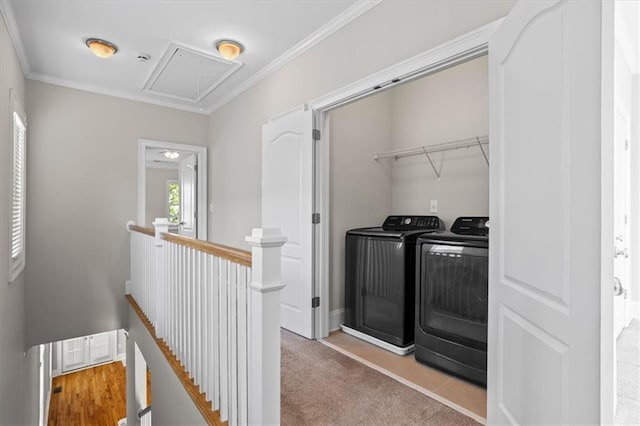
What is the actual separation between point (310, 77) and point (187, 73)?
1529mm

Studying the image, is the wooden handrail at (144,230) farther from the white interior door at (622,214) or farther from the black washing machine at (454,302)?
the white interior door at (622,214)

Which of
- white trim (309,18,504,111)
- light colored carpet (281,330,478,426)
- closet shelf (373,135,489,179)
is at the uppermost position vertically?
white trim (309,18,504,111)

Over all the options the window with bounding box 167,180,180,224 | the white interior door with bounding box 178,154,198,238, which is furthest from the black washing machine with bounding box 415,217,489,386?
the window with bounding box 167,180,180,224

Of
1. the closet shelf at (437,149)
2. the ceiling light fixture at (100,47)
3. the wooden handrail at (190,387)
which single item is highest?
the ceiling light fixture at (100,47)

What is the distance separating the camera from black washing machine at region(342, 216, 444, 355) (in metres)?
2.56

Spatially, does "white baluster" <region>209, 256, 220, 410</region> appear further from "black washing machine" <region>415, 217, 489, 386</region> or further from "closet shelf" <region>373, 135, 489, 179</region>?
"closet shelf" <region>373, 135, 489, 179</region>

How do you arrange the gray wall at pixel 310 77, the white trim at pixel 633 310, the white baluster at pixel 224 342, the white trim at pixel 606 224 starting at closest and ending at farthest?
the white trim at pixel 606 224, the white baluster at pixel 224 342, the gray wall at pixel 310 77, the white trim at pixel 633 310

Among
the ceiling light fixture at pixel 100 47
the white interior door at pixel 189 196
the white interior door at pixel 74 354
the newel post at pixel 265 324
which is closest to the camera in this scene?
the newel post at pixel 265 324

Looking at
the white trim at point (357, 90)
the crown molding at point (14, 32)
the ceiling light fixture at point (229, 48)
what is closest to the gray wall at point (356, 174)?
the white trim at point (357, 90)

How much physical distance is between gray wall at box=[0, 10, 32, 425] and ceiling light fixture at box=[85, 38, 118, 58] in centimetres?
54

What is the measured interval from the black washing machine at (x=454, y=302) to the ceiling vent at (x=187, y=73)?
2.61 metres

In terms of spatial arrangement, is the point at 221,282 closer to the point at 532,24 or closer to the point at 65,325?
the point at 532,24

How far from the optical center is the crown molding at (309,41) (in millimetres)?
2336

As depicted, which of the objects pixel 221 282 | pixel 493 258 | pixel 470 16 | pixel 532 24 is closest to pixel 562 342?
pixel 493 258
